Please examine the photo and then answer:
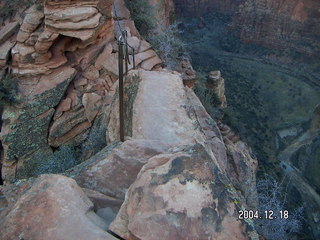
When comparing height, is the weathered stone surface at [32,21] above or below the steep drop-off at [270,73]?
above

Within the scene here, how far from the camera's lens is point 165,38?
1121 centimetres

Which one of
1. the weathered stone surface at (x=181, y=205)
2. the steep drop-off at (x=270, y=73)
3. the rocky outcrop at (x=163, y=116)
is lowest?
the steep drop-off at (x=270, y=73)

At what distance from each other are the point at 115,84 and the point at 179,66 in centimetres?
464

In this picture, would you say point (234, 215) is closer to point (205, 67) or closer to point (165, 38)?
point (165, 38)

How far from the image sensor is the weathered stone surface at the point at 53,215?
303 centimetres

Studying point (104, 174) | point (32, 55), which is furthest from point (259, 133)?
point (104, 174)

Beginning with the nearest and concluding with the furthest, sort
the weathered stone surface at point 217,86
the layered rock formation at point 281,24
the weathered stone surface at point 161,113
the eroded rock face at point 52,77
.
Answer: the weathered stone surface at point 161,113, the eroded rock face at point 52,77, the weathered stone surface at point 217,86, the layered rock formation at point 281,24

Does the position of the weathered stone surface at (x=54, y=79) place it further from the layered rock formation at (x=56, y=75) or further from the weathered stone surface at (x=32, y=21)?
the weathered stone surface at (x=32, y=21)

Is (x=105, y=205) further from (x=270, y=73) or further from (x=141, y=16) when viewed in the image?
(x=270, y=73)

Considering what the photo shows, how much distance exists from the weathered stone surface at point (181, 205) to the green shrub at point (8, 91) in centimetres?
561

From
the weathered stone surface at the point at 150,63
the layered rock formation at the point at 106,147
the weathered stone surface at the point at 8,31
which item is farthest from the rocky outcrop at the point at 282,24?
the weathered stone surface at the point at 8,31

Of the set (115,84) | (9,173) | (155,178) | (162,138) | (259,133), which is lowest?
(259,133)

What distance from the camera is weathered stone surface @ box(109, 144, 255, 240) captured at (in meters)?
2.96

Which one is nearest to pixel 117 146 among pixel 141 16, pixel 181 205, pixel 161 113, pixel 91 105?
pixel 161 113
